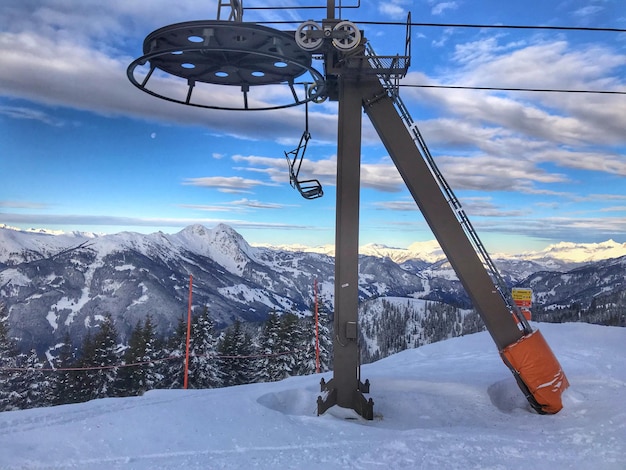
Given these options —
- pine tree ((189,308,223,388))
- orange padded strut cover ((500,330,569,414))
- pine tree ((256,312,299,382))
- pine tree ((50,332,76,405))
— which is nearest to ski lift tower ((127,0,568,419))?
orange padded strut cover ((500,330,569,414))

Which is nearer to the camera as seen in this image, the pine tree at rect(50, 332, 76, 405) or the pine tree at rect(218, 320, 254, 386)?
the pine tree at rect(50, 332, 76, 405)

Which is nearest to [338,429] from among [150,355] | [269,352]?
[269,352]

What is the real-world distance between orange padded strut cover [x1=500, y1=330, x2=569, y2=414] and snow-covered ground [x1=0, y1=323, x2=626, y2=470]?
0.83 feet

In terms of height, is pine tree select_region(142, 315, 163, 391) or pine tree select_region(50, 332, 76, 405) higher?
pine tree select_region(142, 315, 163, 391)

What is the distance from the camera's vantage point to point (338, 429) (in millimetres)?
6906

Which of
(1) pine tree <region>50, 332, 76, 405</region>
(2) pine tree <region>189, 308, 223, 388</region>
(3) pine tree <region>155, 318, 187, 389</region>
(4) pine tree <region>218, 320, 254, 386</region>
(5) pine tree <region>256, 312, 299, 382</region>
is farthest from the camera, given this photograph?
(5) pine tree <region>256, 312, 299, 382</region>

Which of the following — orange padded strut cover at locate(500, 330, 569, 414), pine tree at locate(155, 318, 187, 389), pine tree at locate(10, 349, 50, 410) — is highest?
orange padded strut cover at locate(500, 330, 569, 414)

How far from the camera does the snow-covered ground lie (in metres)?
5.60

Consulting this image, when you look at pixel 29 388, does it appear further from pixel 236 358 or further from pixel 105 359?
pixel 236 358

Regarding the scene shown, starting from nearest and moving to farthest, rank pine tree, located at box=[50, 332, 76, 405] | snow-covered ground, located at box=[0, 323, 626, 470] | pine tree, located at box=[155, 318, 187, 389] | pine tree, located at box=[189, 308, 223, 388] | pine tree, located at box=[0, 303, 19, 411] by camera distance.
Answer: snow-covered ground, located at box=[0, 323, 626, 470], pine tree, located at box=[189, 308, 223, 388], pine tree, located at box=[155, 318, 187, 389], pine tree, located at box=[50, 332, 76, 405], pine tree, located at box=[0, 303, 19, 411]

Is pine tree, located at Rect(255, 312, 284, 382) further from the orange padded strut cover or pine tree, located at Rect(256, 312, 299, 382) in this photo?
the orange padded strut cover

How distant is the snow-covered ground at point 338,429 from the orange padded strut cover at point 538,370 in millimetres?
252

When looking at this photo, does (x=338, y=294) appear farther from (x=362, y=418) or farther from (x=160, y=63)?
(x=160, y=63)

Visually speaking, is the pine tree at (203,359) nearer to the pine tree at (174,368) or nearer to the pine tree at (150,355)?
the pine tree at (174,368)
